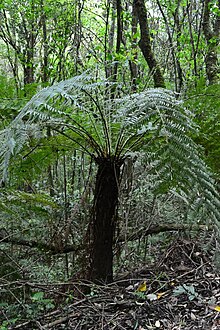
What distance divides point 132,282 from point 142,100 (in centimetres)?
130

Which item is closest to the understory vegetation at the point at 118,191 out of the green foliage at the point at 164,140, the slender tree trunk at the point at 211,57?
the green foliage at the point at 164,140

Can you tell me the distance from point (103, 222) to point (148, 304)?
0.53m

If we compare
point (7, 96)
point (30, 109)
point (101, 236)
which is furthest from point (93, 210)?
point (7, 96)

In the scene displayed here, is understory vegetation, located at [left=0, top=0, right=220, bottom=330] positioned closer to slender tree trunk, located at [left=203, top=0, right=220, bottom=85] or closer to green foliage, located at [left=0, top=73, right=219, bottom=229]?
green foliage, located at [left=0, top=73, right=219, bottom=229]

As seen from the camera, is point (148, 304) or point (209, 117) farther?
point (209, 117)

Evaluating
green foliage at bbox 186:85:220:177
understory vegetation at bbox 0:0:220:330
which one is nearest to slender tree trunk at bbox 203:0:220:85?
green foliage at bbox 186:85:220:177

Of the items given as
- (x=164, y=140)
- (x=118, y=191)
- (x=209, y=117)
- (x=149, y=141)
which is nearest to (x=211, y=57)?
(x=209, y=117)

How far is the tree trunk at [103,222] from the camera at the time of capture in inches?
82.3

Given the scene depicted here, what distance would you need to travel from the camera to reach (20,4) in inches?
268

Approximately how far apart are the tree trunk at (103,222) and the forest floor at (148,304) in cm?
11

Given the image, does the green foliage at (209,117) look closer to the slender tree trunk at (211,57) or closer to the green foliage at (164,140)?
the green foliage at (164,140)

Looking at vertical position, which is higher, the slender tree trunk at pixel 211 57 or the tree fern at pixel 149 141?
the slender tree trunk at pixel 211 57

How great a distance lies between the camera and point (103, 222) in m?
2.15

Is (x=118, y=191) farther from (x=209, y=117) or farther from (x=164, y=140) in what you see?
(x=209, y=117)
